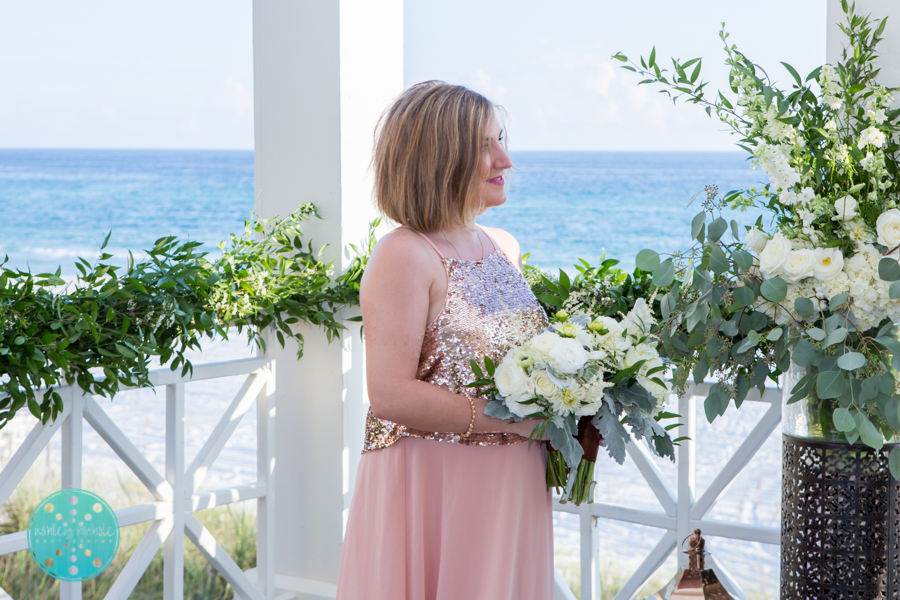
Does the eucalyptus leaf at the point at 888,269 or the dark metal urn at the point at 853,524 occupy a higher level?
the eucalyptus leaf at the point at 888,269

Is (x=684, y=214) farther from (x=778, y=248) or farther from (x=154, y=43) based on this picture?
(x=778, y=248)

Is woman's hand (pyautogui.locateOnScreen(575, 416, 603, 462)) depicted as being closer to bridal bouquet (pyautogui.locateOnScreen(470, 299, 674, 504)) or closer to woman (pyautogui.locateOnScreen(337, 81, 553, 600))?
bridal bouquet (pyautogui.locateOnScreen(470, 299, 674, 504))

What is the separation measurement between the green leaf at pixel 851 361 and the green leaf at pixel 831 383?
0.05 meters

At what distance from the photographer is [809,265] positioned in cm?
141

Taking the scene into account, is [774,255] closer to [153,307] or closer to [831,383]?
[831,383]

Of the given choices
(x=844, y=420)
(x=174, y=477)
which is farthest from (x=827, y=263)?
(x=174, y=477)

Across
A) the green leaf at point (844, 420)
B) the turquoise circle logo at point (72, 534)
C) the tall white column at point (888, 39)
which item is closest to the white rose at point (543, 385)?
the green leaf at point (844, 420)

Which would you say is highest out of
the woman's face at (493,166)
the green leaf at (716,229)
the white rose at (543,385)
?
the woman's face at (493,166)

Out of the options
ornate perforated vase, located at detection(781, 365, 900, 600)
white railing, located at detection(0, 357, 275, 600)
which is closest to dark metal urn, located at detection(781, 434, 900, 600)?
ornate perforated vase, located at detection(781, 365, 900, 600)

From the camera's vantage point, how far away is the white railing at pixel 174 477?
2061mm

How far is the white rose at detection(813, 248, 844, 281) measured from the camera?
141cm

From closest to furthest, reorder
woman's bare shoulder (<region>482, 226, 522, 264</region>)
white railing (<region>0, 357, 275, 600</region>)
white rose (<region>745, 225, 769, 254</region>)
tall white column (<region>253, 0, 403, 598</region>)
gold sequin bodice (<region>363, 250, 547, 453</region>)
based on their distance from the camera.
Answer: white rose (<region>745, 225, 769, 254</region>)
gold sequin bodice (<region>363, 250, 547, 453</region>)
woman's bare shoulder (<region>482, 226, 522, 264</region>)
white railing (<region>0, 357, 275, 600</region>)
tall white column (<region>253, 0, 403, 598</region>)

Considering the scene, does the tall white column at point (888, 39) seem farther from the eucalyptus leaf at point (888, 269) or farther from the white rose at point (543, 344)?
the white rose at point (543, 344)

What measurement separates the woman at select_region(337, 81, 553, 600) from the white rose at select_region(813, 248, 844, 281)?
1.88 ft
